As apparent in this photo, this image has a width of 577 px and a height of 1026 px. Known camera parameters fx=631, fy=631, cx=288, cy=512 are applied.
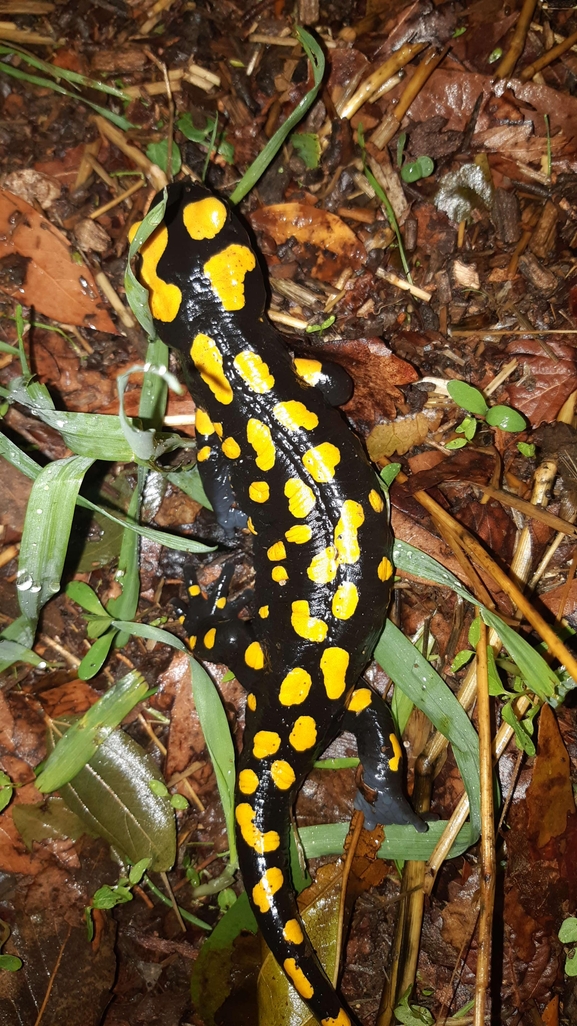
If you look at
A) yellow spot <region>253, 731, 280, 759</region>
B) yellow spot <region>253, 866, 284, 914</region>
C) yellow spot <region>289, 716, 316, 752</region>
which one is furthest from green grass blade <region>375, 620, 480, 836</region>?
yellow spot <region>253, 866, 284, 914</region>

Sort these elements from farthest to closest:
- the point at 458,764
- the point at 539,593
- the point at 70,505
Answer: the point at 539,593 → the point at 458,764 → the point at 70,505

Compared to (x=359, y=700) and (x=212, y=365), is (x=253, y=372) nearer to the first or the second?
(x=212, y=365)

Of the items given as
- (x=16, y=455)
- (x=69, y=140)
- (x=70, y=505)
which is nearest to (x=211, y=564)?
(x=70, y=505)

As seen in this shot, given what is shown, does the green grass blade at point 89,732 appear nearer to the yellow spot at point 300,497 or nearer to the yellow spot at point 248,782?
the yellow spot at point 248,782

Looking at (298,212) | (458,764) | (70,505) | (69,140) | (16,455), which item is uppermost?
(69,140)


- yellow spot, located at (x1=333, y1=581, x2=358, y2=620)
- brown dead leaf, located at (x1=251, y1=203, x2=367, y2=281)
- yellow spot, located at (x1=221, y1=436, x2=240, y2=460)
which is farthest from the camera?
brown dead leaf, located at (x1=251, y1=203, x2=367, y2=281)

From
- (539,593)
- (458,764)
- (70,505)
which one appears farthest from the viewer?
(539,593)

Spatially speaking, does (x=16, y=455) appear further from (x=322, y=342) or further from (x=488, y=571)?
(x=488, y=571)

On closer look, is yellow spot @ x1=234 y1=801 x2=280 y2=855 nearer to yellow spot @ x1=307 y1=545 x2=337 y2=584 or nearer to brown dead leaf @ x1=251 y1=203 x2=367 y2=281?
yellow spot @ x1=307 y1=545 x2=337 y2=584
